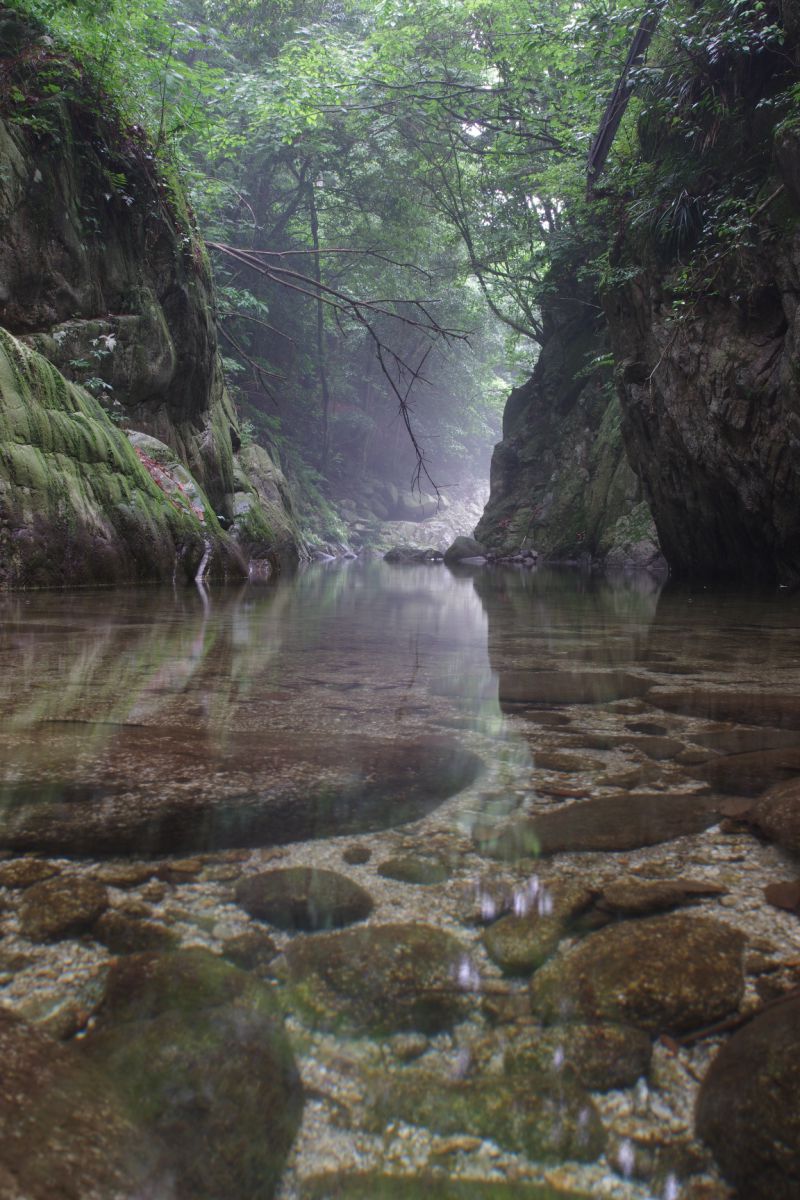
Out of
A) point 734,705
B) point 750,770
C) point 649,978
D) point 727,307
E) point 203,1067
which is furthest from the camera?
point 727,307

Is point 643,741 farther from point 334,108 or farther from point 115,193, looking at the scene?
point 334,108

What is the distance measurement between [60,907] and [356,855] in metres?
0.44

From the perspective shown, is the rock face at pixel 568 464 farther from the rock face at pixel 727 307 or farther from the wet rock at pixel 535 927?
the wet rock at pixel 535 927

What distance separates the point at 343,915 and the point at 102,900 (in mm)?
336

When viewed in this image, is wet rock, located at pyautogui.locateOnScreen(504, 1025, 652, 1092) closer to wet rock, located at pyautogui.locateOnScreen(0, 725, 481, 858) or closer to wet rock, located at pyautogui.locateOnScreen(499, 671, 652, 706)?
wet rock, located at pyautogui.locateOnScreen(0, 725, 481, 858)

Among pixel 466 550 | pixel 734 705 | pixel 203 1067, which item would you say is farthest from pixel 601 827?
pixel 466 550

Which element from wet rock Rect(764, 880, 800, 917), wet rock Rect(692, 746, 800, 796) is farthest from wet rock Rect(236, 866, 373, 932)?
wet rock Rect(692, 746, 800, 796)

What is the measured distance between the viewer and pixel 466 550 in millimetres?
22844

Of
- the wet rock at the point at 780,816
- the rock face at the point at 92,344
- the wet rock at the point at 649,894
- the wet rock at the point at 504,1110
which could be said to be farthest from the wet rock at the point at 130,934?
the rock face at the point at 92,344

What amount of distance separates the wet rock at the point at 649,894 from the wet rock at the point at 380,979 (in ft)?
0.84

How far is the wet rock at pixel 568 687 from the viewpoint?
2.46 metres

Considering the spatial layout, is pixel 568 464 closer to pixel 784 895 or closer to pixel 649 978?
pixel 784 895

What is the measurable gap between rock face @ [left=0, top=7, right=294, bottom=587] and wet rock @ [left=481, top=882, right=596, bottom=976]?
5.71 meters

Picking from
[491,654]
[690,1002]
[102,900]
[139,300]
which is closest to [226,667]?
[491,654]
